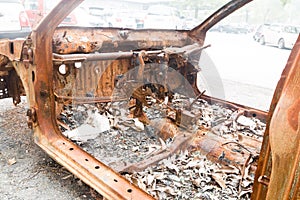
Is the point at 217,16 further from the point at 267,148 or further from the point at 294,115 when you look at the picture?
the point at 294,115

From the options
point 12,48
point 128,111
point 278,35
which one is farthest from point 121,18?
point 12,48

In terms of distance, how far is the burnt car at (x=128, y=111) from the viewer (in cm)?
184

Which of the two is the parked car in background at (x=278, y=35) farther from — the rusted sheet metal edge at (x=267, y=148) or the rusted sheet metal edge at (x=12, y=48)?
the rusted sheet metal edge at (x=267, y=148)

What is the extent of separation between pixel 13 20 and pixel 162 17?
8.10m

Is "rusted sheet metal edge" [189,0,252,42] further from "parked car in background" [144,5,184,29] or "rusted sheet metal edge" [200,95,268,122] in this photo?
"parked car in background" [144,5,184,29]

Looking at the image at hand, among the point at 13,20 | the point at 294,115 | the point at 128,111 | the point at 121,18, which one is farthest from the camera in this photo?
the point at 121,18

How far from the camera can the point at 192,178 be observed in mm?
1993

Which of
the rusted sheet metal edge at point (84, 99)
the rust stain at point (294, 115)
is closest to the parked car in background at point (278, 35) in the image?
the rusted sheet metal edge at point (84, 99)

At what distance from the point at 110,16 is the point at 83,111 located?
32.7 ft

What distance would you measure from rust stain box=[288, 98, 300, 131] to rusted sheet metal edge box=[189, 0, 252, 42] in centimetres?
236

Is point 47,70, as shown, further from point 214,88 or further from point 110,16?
point 110,16

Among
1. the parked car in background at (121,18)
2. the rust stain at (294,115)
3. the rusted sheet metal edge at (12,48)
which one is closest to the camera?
the rust stain at (294,115)

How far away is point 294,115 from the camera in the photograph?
0.60 metres

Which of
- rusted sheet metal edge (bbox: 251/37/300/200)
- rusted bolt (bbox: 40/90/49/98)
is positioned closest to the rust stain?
rusted sheet metal edge (bbox: 251/37/300/200)
